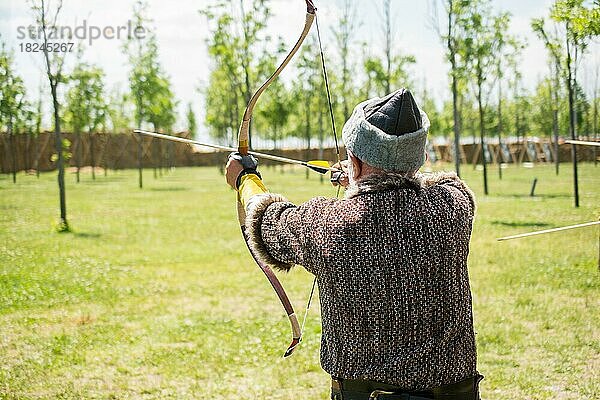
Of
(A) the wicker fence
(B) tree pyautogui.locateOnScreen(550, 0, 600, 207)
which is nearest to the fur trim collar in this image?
(B) tree pyautogui.locateOnScreen(550, 0, 600, 207)

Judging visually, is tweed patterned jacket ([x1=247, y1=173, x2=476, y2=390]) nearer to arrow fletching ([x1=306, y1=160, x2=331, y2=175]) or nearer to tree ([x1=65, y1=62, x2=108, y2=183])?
arrow fletching ([x1=306, y1=160, x2=331, y2=175])

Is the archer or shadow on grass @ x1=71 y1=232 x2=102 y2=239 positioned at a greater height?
the archer

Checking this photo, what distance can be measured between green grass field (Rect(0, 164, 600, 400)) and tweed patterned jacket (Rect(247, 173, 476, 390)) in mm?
2621

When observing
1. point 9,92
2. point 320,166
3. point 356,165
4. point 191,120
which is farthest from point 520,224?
point 191,120

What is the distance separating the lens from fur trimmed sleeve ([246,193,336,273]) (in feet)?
6.63

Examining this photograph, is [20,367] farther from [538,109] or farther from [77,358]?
[538,109]

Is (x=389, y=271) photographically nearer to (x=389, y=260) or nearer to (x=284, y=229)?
(x=389, y=260)

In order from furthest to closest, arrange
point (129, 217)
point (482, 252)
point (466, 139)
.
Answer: point (466, 139), point (129, 217), point (482, 252)

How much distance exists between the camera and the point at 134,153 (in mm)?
54500

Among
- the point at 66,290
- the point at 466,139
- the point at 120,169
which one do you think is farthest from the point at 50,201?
the point at 466,139

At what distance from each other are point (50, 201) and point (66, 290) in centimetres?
1242

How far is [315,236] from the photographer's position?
2002mm

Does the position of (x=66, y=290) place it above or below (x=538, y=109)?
below

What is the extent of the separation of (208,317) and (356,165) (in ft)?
15.5
